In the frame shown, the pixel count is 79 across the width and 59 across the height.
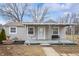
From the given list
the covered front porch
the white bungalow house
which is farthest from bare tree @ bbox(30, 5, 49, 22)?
the covered front porch

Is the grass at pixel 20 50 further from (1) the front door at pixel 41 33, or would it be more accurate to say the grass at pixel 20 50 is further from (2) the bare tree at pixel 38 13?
(2) the bare tree at pixel 38 13

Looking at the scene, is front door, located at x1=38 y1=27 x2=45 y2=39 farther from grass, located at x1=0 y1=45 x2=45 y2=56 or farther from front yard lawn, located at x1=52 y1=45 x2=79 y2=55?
front yard lawn, located at x1=52 y1=45 x2=79 y2=55

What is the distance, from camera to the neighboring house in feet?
22.0

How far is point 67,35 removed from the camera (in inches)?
265

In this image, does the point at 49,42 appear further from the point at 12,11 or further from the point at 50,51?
the point at 12,11

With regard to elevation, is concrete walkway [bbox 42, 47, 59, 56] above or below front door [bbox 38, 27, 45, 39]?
below

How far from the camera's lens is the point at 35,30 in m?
6.79

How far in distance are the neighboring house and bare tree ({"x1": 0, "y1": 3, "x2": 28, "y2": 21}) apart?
116 mm

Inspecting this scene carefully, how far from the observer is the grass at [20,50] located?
22.1ft

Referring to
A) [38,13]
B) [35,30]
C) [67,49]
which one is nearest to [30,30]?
[35,30]

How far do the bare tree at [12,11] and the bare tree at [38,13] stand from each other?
7.0 inches

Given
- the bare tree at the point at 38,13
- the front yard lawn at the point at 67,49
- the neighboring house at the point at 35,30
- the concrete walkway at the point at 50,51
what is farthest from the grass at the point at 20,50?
the bare tree at the point at 38,13

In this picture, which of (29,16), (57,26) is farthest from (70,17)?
(29,16)

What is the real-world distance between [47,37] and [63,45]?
324mm
